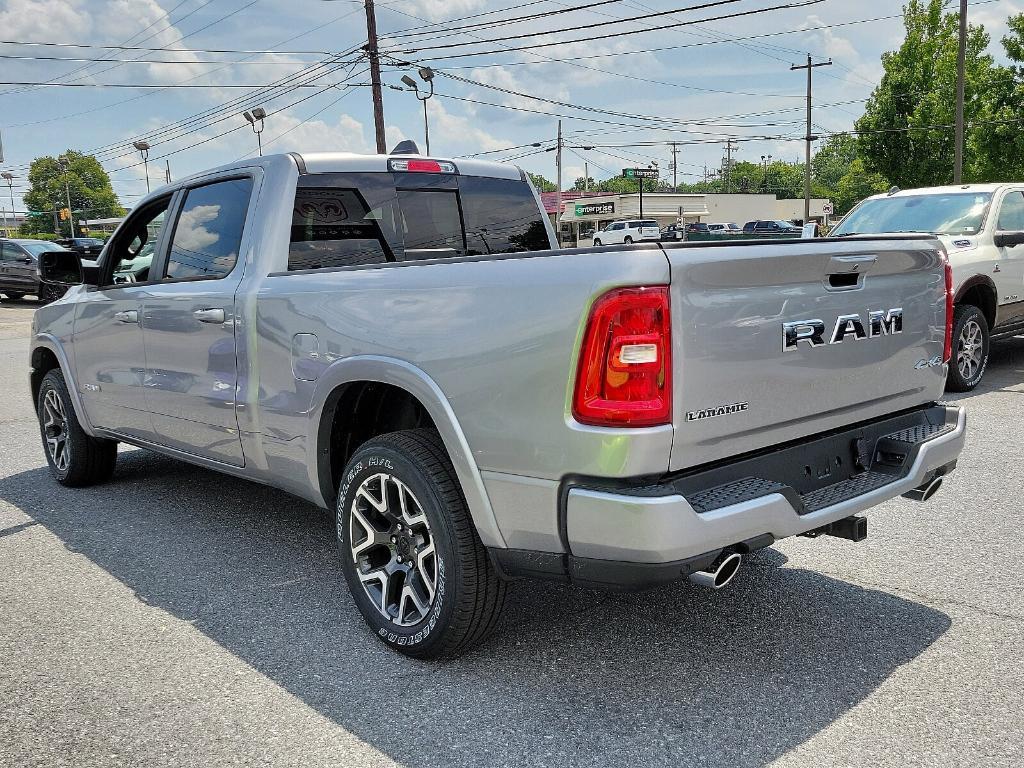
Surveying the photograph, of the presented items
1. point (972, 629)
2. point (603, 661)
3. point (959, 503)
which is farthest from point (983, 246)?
point (603, 661)

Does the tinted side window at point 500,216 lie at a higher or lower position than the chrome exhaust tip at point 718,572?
higher

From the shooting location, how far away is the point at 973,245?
28.9ft

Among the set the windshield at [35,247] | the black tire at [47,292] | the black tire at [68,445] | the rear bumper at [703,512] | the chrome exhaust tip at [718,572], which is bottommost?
the black tire at [47,292]

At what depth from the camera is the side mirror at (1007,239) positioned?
883 cm

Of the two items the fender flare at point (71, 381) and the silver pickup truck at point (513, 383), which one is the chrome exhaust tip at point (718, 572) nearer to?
the silver pickup truck at point (513, 383)

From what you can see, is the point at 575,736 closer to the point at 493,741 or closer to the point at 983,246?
the point at 493,741

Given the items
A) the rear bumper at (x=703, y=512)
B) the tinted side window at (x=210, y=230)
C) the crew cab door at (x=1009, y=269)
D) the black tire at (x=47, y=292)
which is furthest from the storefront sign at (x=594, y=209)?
the rear bumper at (x=703, y=512)

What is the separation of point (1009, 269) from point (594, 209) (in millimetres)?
83060

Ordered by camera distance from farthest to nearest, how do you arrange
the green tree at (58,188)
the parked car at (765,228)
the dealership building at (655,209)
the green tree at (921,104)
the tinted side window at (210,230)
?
the green tree at (58,188) < the dealership building at (655,209) < the green tree at (921,104) < the parked car at (765,228) < the tinted side window at (210,230)

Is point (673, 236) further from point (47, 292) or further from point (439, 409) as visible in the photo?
point (47, 292)

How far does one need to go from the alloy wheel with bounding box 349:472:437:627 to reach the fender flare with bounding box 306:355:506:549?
25 cm

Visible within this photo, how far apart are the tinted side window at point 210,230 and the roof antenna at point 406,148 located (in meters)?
0.93

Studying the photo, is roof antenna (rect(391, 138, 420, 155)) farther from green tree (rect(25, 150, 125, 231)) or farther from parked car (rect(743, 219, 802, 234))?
green tree (rect(25, 150, 125, 231))

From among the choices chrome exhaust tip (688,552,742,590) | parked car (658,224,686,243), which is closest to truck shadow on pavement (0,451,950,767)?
chrome exhaust tip (688,552,742,590)
